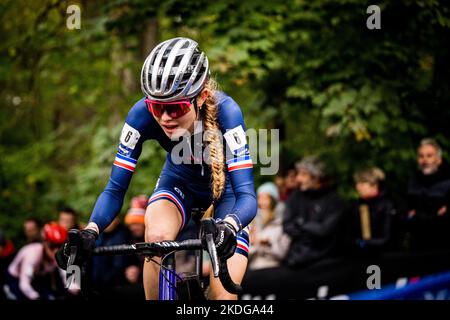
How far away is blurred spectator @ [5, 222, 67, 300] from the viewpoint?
8227mm

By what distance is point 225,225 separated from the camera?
3404 millimetres

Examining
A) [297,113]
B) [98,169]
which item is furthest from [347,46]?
[98,169]

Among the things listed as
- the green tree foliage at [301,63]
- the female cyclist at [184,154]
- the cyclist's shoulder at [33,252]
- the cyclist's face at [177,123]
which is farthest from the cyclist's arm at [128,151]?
the cyclist's shoulder at [33,252]

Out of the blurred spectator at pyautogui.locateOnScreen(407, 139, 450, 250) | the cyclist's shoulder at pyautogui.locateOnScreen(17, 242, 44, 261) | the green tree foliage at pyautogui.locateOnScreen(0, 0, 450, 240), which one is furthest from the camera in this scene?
the cyclist's shoulder at pyautogui.locateOnScreen(17, 242, 44, 261)

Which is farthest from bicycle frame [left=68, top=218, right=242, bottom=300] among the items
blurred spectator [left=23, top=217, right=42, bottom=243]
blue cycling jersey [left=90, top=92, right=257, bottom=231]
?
blurred spectator [left=23, top=217, right=42, bottom=243]

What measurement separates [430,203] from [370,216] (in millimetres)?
668

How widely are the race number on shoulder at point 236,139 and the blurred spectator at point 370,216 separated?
373 cm

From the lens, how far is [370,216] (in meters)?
7.45

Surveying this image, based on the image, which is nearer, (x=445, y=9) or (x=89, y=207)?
(x=445, y=9)

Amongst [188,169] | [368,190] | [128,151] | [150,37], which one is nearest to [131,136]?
[128,151]

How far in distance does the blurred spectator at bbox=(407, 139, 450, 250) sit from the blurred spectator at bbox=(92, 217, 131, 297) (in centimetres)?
332

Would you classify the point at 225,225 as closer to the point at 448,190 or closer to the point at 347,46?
the point at 448,190

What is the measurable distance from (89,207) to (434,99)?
17.8 ft

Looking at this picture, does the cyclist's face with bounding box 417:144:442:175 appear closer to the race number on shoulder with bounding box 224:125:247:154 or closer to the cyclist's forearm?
the race number on shoulder with bounding box 224:125:247:154
